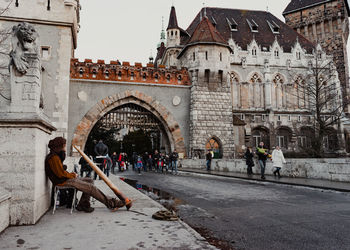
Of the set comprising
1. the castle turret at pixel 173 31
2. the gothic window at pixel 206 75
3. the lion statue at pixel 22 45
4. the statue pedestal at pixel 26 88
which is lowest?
the statue pedestal at pixel 26 88

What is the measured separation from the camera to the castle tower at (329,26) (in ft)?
149

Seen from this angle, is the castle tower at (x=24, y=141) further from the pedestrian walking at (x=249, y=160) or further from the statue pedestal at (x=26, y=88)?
the pedestrian walking at (x=249, y=160)

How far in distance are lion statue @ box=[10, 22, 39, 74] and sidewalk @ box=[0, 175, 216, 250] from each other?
208cm

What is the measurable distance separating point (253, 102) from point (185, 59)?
1729 centimetres

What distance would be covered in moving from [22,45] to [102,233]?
9.06 ft

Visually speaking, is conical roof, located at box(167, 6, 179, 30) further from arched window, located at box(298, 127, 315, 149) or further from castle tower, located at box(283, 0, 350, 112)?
castle tower, located at box(283, 0, 350, 112)

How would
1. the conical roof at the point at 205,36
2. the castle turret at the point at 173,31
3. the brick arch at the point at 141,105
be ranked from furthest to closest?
the castle turret at the point at 173,31 < the conical roof at the point at 205,36 < the brick arch at the point at 141,105

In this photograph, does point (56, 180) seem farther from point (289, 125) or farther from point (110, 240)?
point (289, 125)

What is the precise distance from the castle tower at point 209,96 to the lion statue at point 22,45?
19.9 metres

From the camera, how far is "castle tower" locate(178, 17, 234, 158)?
23938 mm

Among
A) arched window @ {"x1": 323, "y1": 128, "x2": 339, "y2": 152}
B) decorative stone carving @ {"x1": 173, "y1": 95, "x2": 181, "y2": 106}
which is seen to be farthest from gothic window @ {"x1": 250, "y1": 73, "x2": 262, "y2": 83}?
decorative stone carving @ {"x1": 173, "y1": 95, "x2": 181, "y2": 106}

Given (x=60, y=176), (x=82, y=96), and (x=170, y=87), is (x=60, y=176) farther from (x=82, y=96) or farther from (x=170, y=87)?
(x=170, y=87)

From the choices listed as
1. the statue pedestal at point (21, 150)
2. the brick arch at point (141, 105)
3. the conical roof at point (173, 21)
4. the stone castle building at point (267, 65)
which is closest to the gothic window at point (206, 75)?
the brick arch at point (141, 105)

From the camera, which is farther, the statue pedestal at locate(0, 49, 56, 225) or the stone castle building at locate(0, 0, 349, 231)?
the stone castle building at locate(0, 0, 349, 231)
